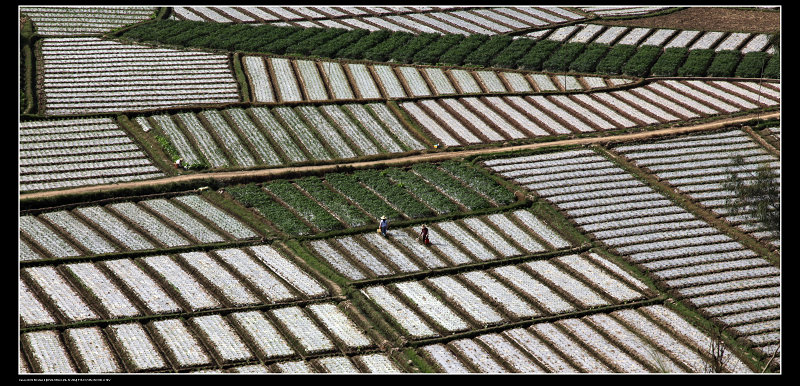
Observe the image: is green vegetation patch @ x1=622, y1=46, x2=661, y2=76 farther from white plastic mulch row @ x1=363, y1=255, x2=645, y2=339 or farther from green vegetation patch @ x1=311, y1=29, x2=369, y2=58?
white plastic mulch row @ x1=363, y1=255, x2=645, y2=339

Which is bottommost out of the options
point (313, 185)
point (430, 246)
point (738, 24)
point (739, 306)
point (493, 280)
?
point (739, 306)

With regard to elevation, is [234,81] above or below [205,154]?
above

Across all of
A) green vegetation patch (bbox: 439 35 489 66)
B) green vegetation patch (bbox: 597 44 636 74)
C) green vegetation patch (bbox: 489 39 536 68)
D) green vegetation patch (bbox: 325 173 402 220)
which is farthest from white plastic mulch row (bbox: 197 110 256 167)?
green vegetation patch (bbox: 597 44 636 74)

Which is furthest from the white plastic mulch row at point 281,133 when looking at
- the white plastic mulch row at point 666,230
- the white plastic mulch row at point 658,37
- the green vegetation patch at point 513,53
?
the white plastic mulch row at point 658,37

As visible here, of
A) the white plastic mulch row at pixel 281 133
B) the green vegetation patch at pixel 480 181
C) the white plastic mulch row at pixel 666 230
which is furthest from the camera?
the white plastic mulch row at pixel 281 133

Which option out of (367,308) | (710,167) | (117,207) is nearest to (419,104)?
(710,167)

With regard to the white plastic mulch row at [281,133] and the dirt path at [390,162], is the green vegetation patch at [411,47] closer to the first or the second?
the white plastic mulch row at [281,133]

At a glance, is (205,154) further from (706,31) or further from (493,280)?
(706,31)
